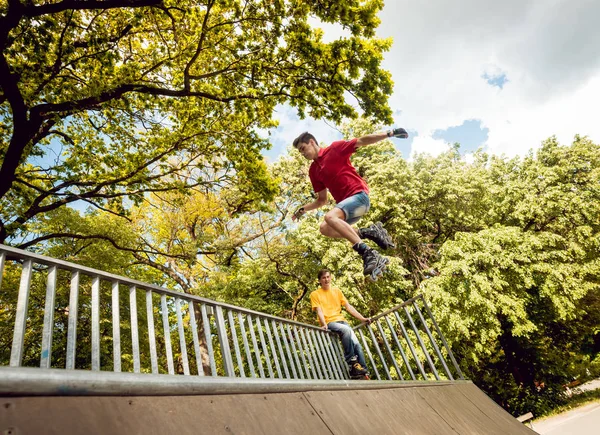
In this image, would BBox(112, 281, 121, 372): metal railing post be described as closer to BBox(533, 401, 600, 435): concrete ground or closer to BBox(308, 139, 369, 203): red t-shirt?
BBox(308, 139, 369, 203): red t-shirt

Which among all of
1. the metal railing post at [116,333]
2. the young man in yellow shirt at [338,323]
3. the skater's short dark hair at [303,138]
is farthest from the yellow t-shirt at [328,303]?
the metal railing post at [116,333]

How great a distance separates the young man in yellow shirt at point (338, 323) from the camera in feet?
19.7

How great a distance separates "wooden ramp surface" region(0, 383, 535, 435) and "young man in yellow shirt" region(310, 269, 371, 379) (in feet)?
8.18

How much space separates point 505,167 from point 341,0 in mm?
17898

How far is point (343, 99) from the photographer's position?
25.6 ft

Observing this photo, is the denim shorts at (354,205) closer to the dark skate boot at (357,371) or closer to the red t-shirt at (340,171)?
the red t-shirt at (340,171)

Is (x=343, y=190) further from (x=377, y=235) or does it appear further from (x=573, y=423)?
(x=573, y=423)

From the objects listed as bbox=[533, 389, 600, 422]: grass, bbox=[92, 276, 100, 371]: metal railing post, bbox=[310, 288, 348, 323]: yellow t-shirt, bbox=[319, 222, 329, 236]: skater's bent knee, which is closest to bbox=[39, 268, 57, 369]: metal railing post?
bbox=[92, 276, 100, 371]: metal railing post

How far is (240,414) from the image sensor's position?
63.4 inches

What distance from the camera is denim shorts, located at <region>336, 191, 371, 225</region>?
4617mm

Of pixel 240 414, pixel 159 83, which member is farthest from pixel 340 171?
pixel 159 83

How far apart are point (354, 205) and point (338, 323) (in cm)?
265

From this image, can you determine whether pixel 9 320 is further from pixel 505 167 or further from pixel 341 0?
pixel 505 167

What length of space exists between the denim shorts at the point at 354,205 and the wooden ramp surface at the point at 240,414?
7.40ft
